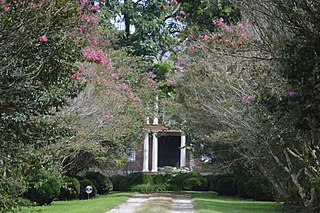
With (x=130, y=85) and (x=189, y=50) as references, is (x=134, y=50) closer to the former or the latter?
(x=130, y=85)

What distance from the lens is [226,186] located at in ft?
99.3

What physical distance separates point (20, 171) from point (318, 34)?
217 inches

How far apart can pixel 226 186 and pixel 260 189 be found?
5.22 meters

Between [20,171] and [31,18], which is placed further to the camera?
[20,171]

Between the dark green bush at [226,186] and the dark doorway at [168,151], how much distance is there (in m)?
16.1

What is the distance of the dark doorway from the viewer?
4691 centimetres

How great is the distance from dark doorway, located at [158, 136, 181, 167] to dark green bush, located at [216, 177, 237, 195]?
1607cm

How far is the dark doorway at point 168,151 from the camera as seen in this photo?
4691 cm

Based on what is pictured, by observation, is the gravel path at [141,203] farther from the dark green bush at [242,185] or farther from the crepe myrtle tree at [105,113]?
the dark green bush at [242,185]

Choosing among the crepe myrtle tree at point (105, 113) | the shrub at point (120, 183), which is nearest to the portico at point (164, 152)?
the shrub at point (120, 183)

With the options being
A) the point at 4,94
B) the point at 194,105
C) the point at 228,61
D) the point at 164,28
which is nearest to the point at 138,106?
the point at 194,105

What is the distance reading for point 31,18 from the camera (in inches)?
311

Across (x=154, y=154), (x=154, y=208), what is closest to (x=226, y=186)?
(x=154, y=208)

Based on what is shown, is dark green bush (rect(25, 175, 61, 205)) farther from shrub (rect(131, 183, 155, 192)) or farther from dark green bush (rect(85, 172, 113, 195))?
shrub (rect(131, 183, 155, 192))
